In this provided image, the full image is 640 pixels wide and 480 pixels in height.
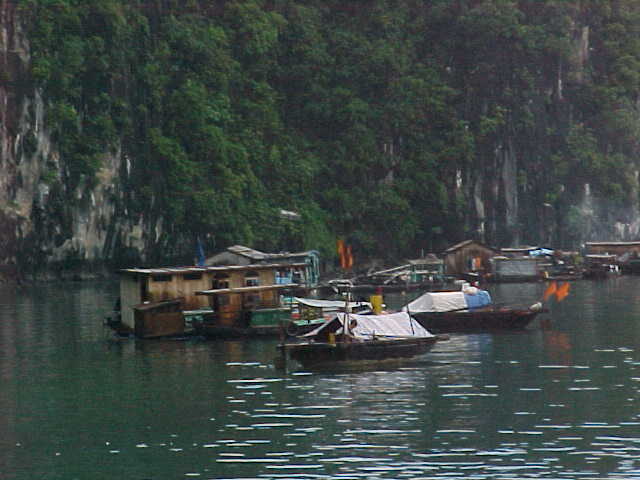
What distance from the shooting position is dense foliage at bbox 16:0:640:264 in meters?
129

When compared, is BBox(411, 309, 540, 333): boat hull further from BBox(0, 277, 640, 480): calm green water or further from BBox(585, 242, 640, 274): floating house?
BBox(585, 242, 640, 274): floating house

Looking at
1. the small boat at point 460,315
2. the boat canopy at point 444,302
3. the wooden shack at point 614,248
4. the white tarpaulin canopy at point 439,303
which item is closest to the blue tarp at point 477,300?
the boat canopy at point 444,302

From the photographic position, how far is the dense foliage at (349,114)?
128750mm

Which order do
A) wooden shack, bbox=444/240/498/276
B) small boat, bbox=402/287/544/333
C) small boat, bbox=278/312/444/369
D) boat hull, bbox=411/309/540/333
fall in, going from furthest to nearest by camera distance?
wooden shack, bbox=444/240/498/276 < boat hull, bbox=411/309/540/333 < small boat, bbox=402/287/544/333 < small boat, bbox=278/312/444/369

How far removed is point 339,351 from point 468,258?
6447 cm

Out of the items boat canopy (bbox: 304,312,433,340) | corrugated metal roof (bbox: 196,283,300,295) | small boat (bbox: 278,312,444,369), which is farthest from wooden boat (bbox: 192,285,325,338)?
small boat (bbox: 278,312,444,369)

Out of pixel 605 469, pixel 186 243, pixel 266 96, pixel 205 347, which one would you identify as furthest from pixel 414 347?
pixel 266 96

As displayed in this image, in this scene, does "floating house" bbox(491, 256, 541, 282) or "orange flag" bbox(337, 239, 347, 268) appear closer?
"floating house" bbox(491, 256, 541, 282)

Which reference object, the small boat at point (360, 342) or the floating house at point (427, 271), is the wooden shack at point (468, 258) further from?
the small boat at point (360, 342)

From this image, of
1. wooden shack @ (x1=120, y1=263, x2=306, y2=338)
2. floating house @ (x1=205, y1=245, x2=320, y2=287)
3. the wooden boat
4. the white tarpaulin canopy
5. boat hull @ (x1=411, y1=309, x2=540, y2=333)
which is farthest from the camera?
floating house @ (x1=205, y1=245, x2=320, y2=287)

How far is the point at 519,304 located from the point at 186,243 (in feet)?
139

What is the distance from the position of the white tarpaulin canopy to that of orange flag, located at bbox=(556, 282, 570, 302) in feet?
72.2

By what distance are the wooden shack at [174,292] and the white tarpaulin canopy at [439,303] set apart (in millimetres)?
7080

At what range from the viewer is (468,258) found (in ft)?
412
